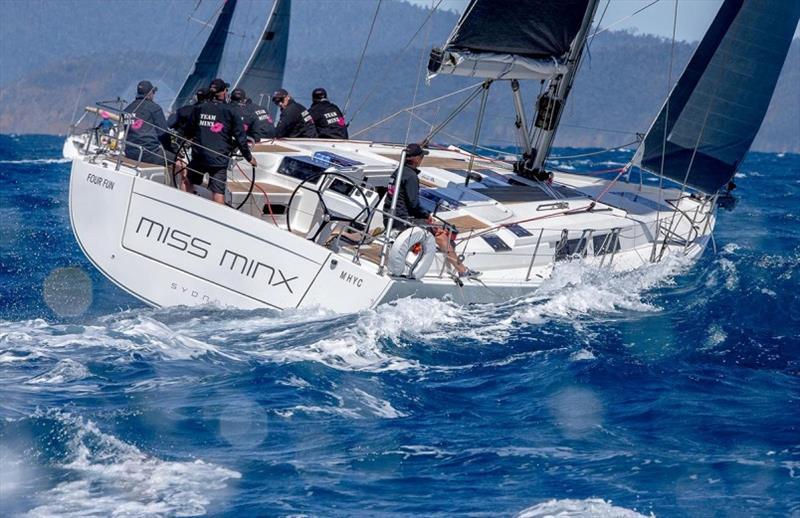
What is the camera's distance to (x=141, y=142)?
1006cm

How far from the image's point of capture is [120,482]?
529 cm

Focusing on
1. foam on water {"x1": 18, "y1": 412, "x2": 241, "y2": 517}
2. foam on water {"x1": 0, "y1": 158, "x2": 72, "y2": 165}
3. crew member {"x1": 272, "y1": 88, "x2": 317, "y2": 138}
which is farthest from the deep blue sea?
foam on water {"x1": 0, "y1": 158, "x2": 72, "y2": 165}

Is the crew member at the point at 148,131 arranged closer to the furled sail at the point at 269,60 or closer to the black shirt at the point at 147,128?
the black shirt at the point at 147,128

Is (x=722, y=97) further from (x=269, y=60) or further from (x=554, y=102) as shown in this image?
(x=269, y=60)

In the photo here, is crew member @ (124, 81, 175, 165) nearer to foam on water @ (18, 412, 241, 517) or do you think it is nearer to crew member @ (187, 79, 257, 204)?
crew member @ (187, 79, 257, 204)

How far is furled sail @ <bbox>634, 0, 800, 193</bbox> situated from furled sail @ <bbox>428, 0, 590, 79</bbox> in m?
1.86

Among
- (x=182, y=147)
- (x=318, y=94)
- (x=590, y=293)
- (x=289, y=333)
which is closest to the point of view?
(x=289, y=333)

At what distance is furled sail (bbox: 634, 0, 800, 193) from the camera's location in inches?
466

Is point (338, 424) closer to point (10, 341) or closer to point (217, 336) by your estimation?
point (217, 336)

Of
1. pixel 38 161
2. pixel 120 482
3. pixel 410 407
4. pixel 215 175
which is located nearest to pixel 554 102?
pixel 215 175

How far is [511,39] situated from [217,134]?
10.1ft

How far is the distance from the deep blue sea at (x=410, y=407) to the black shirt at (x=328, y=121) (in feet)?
12.4

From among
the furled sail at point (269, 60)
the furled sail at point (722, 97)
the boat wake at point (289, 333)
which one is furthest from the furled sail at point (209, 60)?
the boat wake at point (289, 333)

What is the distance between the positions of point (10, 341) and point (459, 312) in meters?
3.26
